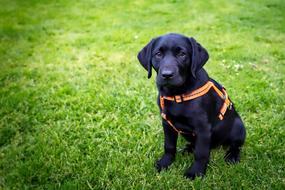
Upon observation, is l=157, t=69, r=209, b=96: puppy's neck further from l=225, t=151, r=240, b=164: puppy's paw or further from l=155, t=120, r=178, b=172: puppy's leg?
l=225, t=151, r=240, b=164: puppy's paw

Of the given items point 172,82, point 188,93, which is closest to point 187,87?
point 188,93

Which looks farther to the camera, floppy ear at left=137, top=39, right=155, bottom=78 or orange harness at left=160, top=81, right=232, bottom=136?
floppy ear at left=137, top=39, right=155, bottom=78

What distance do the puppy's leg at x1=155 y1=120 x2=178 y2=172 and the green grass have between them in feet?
0.31

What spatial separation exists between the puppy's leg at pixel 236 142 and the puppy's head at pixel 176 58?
0.89 metres

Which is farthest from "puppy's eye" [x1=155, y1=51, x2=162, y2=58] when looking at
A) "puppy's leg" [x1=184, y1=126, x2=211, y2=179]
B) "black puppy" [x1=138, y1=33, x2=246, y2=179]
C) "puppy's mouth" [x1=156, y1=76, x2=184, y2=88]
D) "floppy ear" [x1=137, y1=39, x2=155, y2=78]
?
"puppy's leg" [x1=184, y1=126, x2=211, y2=179]

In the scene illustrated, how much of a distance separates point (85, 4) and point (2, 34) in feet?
12.2

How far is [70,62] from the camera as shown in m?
7.07

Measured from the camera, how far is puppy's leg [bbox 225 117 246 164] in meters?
3.90

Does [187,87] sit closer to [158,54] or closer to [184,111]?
[184,111]

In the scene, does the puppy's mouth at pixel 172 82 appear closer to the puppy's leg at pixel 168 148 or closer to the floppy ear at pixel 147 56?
the floppy ear at pixel 147 56

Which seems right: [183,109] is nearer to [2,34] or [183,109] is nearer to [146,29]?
[146,29]

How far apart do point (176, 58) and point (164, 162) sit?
117 cm

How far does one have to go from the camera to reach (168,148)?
389 cm

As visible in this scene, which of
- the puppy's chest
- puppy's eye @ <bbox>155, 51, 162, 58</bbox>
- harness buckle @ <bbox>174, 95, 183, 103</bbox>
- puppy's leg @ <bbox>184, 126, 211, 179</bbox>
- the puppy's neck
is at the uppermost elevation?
puppy's eye @ <bbox>155, 51, 162, 58</bbox>
